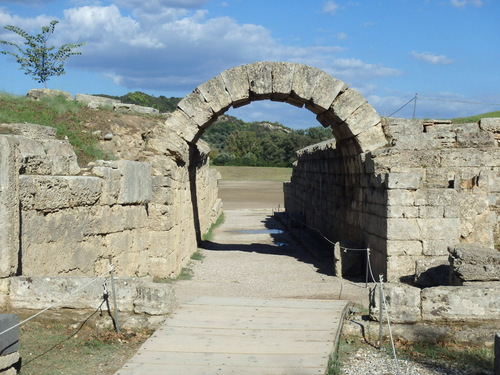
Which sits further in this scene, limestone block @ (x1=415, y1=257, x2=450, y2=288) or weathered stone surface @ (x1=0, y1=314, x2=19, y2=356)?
limestone block @ (x1=415, y1=257, x2=450, y2=288)

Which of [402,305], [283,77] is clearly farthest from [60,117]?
[402,305]

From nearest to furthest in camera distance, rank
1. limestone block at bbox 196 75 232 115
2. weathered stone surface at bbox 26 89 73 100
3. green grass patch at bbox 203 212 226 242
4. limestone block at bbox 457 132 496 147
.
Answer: limestone block at bbox 457 132 496 147
limestone block at bbox 196 75 232 115
weathered stone surface at bbox 26 89 73 100
green grass patch at bbox 203 212 226 242

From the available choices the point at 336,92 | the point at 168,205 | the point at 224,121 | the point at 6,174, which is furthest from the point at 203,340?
the point at 224,121

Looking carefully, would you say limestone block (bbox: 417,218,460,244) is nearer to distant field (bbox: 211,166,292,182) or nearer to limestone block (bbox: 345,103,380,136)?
limestone block (bbox: 345,103,380,136)

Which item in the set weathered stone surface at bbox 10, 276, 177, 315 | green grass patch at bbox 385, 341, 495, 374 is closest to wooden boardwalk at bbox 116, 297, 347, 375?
weathered stone surface at bbox 10, 276, 177, 315

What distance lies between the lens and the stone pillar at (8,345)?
4.68 meters

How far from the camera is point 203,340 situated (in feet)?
18.9

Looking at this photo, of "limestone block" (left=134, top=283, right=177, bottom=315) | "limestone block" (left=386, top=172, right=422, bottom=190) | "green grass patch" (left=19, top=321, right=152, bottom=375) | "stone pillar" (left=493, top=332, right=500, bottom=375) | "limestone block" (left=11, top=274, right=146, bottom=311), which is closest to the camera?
"stone pillar" (left=493, top=332, right=500, bottom=375)

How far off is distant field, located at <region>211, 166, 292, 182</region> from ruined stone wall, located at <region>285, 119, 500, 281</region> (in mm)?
36332

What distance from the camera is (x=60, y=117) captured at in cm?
1210

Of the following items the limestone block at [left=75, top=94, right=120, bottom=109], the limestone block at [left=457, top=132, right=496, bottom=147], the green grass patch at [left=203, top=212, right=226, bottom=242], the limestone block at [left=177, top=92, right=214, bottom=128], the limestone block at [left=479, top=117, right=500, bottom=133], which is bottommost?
the green grass patch at [left=203, top=212, right=226, bottom=242]

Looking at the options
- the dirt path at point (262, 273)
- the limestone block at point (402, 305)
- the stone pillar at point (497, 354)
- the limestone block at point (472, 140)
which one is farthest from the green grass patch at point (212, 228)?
the stone pillar at point (497, 354)

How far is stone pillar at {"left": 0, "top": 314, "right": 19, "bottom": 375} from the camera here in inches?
184

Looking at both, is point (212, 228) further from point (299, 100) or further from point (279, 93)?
point (279, 93)
